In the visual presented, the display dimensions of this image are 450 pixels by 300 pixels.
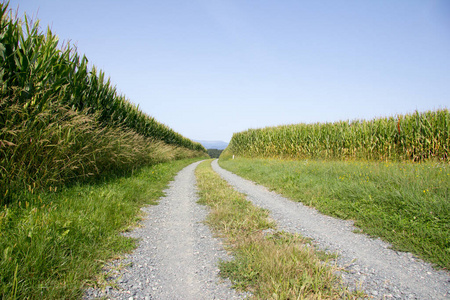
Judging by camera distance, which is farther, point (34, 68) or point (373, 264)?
point (34, 68)

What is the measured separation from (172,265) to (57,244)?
4.84ft

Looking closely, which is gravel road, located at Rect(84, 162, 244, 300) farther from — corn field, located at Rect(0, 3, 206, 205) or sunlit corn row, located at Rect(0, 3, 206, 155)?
sunlit corn row, located at Rect(0, 3, 206, 155)

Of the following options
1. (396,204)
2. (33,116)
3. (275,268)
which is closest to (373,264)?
(275,268)

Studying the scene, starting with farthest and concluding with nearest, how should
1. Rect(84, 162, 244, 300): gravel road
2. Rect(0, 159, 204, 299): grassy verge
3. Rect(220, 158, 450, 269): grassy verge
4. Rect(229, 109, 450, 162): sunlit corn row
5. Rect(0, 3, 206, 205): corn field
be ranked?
1. Rect(229, 109, 450, 162): sunlit corn row
2. Rect(0, 3, 206, 205): corn field
3. Rect(220, 158, 450, 269): grassy verge
4. Rect(84, 162, 244, 300): gravel road
5. Rect(0, 159, 204, 299): grassy verge

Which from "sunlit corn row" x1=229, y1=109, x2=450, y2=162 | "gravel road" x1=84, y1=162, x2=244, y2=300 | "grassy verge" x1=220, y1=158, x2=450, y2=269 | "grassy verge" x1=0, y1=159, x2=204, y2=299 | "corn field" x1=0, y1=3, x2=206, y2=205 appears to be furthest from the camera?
"sunlit corn row" x1=229, y1=109, x2=450, y2=162

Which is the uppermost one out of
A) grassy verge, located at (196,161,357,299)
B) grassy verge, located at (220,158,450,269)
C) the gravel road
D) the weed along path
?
grassy verge, located at (220,158,450,269)

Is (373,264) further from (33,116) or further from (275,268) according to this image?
(33,116)

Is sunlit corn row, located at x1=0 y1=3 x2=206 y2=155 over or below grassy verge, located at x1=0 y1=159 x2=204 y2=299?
over

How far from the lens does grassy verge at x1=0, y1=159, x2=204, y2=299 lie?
84.4 inches

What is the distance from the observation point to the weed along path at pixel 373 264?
244 cm

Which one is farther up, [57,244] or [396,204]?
[396,204]

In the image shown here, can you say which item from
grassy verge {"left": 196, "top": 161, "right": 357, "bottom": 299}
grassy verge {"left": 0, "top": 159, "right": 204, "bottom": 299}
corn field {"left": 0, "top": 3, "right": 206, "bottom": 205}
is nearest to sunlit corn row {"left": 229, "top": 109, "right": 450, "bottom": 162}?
grassy verge {"left": 196, "top": 161, "right": 357, "bottom": 299}

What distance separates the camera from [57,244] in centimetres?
271

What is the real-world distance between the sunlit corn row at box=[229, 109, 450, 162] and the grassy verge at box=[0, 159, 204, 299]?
1255cm
